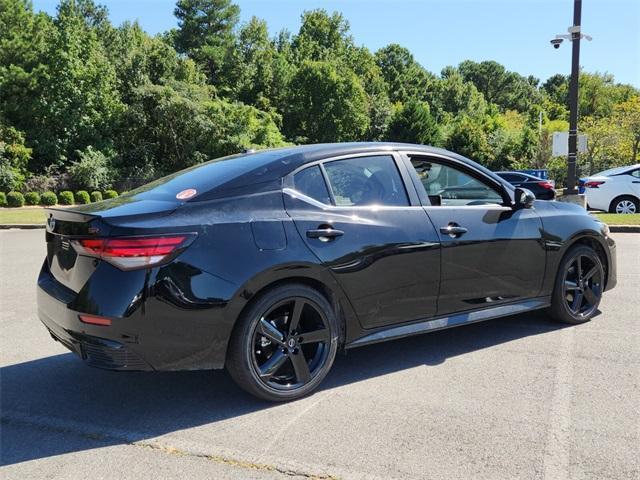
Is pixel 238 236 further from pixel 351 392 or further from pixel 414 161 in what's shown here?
pixel 414 161

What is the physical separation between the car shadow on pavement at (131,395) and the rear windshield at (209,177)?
130cm

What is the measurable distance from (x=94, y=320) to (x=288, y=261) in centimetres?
115

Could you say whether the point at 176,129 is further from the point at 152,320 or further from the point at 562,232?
the point at 152,320

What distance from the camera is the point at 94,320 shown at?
3.24 metres

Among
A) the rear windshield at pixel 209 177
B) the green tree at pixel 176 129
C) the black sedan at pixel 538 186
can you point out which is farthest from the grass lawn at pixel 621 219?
the green tree at pixel 176 129

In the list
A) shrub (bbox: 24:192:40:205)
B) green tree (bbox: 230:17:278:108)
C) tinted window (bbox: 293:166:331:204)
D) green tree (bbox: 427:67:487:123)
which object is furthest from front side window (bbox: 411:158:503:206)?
green tree (bbox: 427:67:487:123)

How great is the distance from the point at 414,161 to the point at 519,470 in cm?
234

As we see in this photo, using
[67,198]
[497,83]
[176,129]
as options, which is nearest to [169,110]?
[176,129]

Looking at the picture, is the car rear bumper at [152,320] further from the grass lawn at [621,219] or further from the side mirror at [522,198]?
the grass lawn at [621,219]

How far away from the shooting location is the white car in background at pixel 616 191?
15219mm

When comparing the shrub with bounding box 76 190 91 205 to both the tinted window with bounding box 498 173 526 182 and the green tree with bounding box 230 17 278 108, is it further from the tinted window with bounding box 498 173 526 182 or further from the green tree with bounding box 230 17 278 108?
the green tree with bounding box 230 17 278 108

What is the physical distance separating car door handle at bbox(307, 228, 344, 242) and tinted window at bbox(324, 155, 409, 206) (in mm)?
253

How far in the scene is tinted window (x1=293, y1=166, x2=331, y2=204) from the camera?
3.83 metres

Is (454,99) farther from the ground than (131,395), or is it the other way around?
(454,99)
